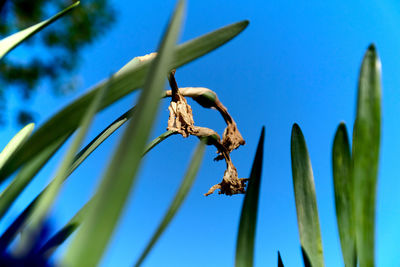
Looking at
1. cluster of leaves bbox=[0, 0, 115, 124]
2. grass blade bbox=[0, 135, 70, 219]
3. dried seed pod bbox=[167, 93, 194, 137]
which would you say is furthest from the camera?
cluster of leaves bbox=[0, 0, 115, 124]

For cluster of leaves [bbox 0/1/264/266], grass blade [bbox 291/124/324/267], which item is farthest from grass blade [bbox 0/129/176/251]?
grass blade [bbox 291/124/324/267]

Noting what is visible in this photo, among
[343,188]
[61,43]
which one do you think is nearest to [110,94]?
[343,188]

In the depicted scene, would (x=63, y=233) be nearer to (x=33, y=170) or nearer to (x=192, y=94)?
(x=33, y=170)

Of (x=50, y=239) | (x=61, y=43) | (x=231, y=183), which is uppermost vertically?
(x=61, y=43)

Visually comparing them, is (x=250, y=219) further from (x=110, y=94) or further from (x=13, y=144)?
(x=13, y=144)

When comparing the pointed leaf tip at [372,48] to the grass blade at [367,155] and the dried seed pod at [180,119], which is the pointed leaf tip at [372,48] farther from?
the dried seed pod at [180,119]

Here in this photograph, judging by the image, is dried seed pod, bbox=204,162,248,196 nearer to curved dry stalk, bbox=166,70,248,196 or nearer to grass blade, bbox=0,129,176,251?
curved dry stalk, bbox=166,70,248,196

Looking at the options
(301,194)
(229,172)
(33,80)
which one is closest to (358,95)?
(301,194)
